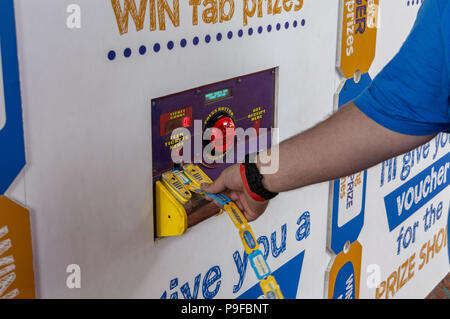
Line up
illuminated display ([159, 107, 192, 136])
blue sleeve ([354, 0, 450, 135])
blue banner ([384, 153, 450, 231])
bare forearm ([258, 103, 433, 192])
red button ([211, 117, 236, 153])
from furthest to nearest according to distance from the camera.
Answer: blue banner ([384, 153, 450, 231])
red button ([211, 117, 236, 153])
illuminated display ([159, 107, 192, 136])
bare forearm ([258, 103, 433, 192])
blue sleeve ([354, 0, 450, 135])

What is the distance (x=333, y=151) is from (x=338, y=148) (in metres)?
0.01

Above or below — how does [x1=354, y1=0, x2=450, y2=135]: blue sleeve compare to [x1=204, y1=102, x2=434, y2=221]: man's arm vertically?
above

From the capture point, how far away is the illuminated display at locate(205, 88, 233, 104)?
4.42 feet

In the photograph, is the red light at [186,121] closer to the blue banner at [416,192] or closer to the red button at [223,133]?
the red button at [223,133]

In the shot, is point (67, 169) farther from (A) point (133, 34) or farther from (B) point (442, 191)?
(B) point (442, 191)

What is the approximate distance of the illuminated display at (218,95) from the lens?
1.35 meters

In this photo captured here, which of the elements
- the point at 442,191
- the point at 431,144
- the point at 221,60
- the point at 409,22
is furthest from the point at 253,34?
the point at 442,191

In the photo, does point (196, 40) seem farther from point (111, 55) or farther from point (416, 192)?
point (416, 192)

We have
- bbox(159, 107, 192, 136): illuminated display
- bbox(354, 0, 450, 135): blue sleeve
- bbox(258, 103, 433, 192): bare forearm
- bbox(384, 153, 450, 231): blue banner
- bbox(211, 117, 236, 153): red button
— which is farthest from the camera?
bbox(384, 153, 450, 231): blue banner

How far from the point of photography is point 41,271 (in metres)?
1.08

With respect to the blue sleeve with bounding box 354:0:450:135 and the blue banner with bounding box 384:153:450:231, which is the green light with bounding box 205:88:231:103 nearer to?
the blue sleeve with bounding box 354:0:450:135

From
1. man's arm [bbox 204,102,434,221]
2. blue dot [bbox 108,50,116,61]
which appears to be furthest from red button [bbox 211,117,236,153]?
blue dot [bbox 108,50,116,61]

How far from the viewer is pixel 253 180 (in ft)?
4.17

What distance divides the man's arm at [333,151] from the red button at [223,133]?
109mm
